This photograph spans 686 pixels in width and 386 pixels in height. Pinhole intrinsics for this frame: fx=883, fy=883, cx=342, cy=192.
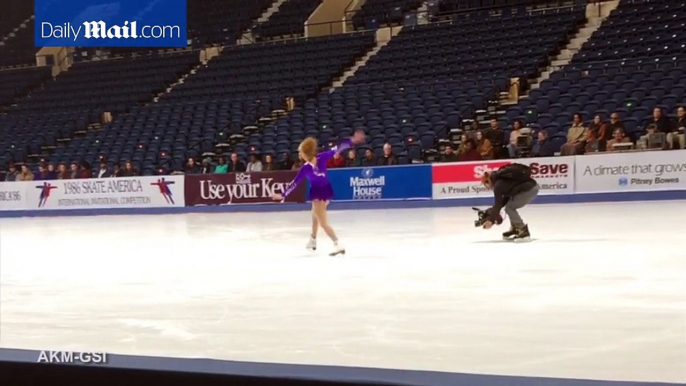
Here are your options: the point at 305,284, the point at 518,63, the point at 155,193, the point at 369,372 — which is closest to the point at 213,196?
the point at 155,193

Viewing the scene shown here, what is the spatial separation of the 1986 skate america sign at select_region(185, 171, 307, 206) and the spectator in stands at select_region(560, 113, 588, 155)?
6.29 metres

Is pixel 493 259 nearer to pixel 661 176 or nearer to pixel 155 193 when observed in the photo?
pixel 661 176

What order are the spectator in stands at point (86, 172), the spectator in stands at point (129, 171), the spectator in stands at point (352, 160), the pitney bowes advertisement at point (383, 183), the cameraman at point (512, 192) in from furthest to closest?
the spectator in stands at point (86, 172) → the spectator in stands at point (129, 171) → the spectator in stands at point (352, 160) → the pitney bowes advertisement at point (383, 183) → the cameraman at point (512, 192)

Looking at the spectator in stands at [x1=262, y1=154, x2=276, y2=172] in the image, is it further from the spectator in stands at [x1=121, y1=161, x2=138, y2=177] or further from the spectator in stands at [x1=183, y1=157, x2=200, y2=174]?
the spectator in stands at [x1=121, y1=161, x2=138, y2=177]

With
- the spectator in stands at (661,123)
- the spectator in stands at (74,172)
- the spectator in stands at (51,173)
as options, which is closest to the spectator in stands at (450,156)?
the spectator in stands at (661,123)

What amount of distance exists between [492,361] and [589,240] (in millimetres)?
6362

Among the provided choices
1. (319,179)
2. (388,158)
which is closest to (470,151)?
(388,158)

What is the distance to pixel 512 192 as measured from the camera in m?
10.9

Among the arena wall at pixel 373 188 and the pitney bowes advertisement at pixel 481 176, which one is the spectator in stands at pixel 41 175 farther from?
the pitney bowes advertisement at pixel 481 176

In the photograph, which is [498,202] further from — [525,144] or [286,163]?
[286,163]

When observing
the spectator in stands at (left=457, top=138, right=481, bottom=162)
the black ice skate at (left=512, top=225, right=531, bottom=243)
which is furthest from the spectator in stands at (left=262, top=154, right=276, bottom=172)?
the black ice skate at (left=512, top=225, right=531, bottom=243)

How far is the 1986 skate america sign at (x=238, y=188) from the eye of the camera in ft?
68.8

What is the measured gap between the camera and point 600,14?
26.2 m

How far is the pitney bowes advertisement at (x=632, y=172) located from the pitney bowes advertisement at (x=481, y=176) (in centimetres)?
28
